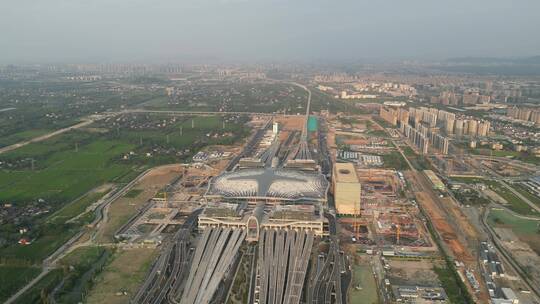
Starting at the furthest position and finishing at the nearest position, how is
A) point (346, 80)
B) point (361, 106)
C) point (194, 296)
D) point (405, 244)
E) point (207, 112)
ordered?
1. point (346, 80)
2. point (361, 106)
3. point (207, 112)
4. point (405, 244)
5. point (194, 296)

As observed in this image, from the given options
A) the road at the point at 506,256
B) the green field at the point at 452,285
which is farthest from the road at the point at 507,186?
the green field at the point at 452,285

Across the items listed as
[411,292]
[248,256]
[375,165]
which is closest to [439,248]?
[411,292]

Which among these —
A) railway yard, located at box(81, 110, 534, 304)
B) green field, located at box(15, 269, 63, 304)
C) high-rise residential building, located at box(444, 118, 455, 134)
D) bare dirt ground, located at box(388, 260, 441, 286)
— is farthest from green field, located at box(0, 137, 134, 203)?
high-rise residential building, located at box(444, 118, 455, 134)

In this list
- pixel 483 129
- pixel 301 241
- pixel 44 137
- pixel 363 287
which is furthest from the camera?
pixel 483 129

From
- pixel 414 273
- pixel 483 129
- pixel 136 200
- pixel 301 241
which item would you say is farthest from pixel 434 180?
pixel 136 200

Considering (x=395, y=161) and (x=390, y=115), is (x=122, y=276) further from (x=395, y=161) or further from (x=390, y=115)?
(x=390, y=115)

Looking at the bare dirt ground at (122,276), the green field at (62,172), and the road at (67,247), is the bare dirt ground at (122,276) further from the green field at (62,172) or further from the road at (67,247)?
the green field at (62,172)

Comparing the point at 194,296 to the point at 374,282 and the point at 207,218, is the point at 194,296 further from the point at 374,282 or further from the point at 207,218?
the point at 374,282

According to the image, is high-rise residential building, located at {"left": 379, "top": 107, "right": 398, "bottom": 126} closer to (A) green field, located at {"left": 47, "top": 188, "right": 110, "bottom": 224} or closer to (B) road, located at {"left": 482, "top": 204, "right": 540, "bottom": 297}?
(B) road, located at {"left": 482, "top": 204, "right": 540, "bottom": 297}
